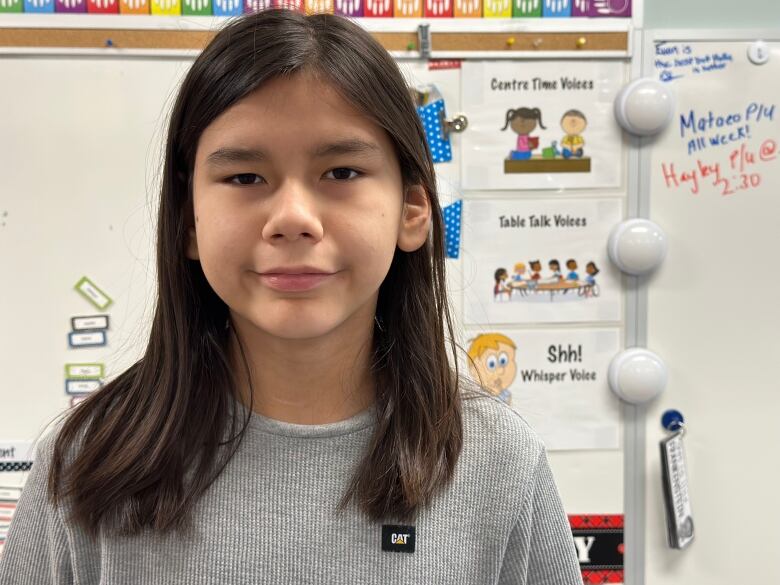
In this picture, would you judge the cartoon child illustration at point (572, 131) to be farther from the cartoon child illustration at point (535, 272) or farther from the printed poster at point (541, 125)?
the cartoon child illustration at point (535, 272)

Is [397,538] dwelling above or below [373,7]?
below

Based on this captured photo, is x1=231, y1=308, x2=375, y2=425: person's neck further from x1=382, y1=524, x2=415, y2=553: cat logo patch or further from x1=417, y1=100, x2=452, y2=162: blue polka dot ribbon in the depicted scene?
x1=417, y1=100, x2=452, y2=162: blue polka dot ribbon

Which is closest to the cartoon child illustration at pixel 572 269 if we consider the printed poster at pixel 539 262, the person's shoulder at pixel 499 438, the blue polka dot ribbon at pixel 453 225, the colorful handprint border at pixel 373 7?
the printed poster at pixel 539 262

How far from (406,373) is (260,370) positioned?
0.15 metres

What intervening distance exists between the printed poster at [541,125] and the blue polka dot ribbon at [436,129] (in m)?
0.04

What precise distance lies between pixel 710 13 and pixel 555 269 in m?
0.57

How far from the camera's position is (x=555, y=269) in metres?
1.33

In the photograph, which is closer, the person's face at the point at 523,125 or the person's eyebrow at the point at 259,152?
the person's eyebrow at the point at 259,152

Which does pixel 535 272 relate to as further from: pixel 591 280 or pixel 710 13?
pixel 710 13

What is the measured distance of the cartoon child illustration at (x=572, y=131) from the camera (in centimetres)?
131

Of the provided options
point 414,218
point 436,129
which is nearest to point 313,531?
point 414,218

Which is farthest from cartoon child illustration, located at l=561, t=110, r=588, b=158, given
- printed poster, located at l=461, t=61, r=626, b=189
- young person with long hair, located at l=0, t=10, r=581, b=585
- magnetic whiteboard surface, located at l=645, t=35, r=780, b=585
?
young person with long hair, located at l=0, t=10, r=581, b=585

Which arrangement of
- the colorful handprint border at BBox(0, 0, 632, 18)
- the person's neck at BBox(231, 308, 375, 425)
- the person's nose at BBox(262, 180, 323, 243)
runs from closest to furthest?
the person's nose at BBox(262, 180, 323, 243), the person's neck at BBox(231, 308, 375, 425), the colorful handprint border at BBox(0, 0, 632, 18)

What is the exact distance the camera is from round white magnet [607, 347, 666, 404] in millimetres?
1305
